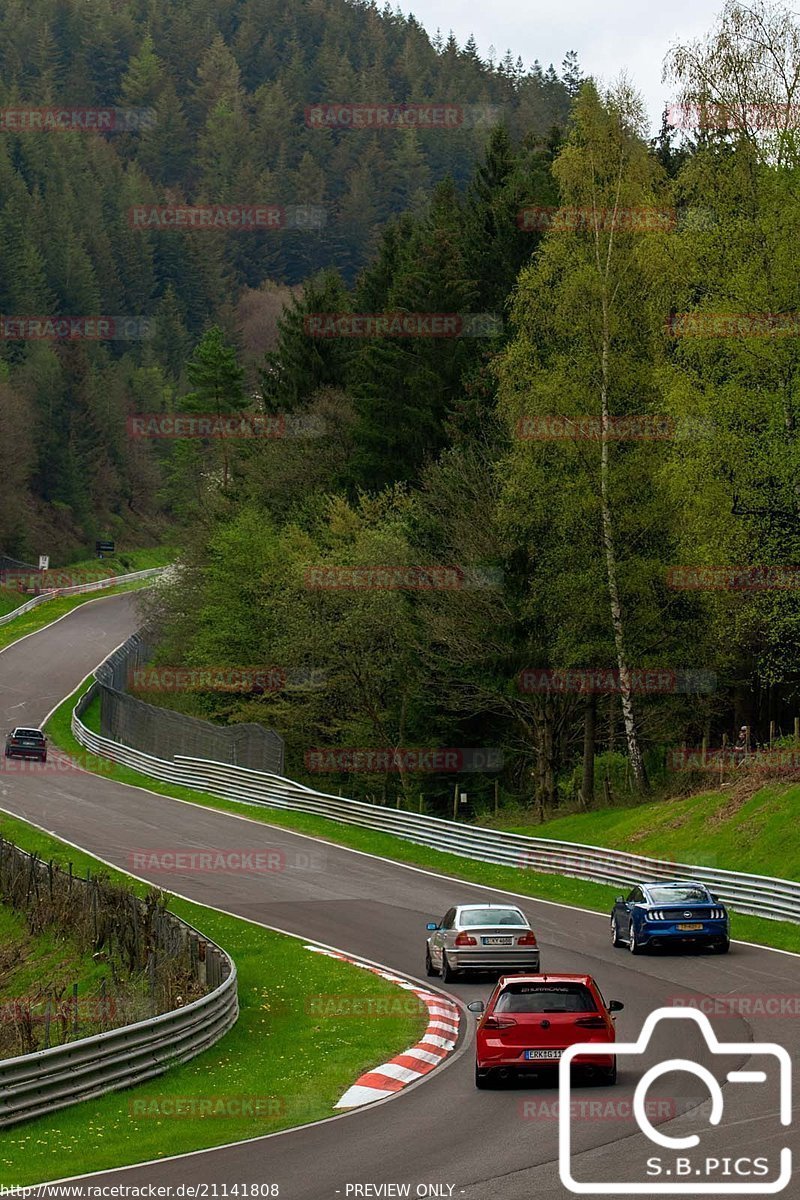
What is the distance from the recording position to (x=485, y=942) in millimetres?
26016

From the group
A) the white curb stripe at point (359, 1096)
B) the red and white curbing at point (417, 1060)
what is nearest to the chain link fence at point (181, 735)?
the red and white curbing at point (417, 1060)

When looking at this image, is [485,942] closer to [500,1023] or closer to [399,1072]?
[399,1072]

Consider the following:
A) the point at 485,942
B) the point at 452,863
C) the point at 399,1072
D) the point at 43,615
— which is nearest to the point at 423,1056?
the point at 399,1072

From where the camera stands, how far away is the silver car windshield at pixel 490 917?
86.4ft

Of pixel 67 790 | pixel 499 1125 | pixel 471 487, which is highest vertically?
pixel 471 487

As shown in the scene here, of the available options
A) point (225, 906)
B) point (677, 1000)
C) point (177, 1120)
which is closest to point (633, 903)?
point (677, 1000)

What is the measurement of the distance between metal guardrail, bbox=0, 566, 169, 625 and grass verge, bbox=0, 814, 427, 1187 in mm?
80358

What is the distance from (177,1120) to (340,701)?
4376 centimetres

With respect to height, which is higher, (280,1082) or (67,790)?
(280,1082)

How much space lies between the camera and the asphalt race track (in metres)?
12.8

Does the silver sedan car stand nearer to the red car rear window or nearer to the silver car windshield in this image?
the silver car windshield

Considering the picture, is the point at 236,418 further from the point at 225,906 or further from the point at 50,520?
the point at 225,906

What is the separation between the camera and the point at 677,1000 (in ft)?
75.5

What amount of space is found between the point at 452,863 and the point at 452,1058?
24.9 meters
